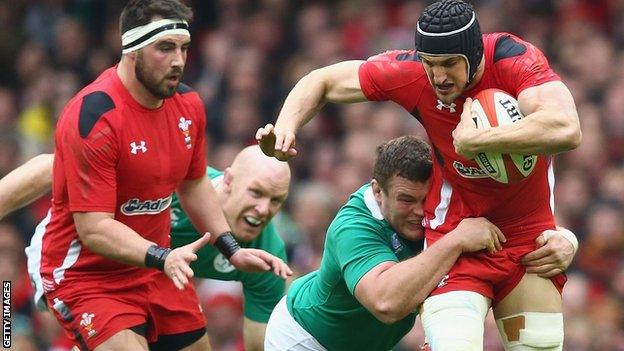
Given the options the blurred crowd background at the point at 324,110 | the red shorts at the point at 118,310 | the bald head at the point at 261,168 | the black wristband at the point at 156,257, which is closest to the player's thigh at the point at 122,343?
the red shorts at the point at 118,310

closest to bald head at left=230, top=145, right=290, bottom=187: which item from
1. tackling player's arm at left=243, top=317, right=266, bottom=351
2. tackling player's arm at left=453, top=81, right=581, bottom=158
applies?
tackling player's arm at left=243, top=317, right=266, bottom=351

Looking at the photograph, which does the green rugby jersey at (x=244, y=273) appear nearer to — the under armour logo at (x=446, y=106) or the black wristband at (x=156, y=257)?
the black wristband at (x=156, y=257)

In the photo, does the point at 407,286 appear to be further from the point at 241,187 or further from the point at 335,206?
the point at 335,206

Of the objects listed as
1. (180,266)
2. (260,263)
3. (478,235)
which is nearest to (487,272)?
(478,235)

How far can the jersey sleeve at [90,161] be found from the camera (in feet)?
23.1

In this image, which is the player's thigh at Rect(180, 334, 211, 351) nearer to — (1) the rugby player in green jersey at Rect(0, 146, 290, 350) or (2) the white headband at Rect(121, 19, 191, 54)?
(1) the rugby player in green jersey at Rect(0, 146, 290, 350)

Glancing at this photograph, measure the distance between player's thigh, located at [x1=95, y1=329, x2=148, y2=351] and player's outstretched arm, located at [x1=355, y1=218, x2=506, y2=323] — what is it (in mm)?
1233

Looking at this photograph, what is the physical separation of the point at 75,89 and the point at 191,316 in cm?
694

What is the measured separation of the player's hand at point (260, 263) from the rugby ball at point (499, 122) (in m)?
1.35

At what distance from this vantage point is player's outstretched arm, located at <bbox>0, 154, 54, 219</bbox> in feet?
25.7

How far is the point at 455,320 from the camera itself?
661 centimetres

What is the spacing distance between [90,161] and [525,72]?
85.5 inches

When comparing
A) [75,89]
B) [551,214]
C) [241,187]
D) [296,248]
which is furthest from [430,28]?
[75,89]

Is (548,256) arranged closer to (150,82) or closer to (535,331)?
(535,331)
